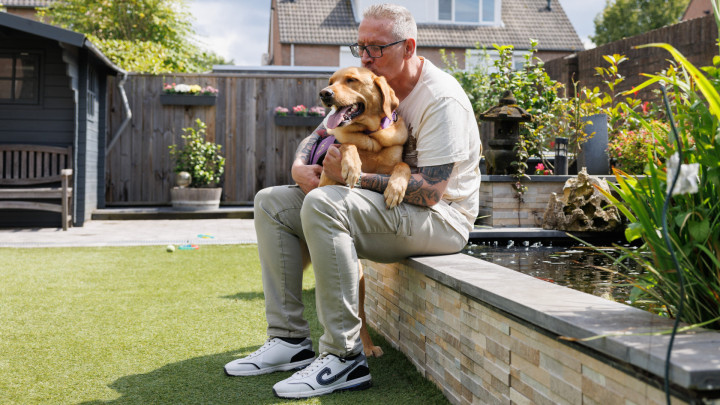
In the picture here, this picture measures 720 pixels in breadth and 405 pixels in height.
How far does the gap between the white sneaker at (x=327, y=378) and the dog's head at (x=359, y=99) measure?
83 centimetres

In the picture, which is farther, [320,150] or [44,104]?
[44,104]

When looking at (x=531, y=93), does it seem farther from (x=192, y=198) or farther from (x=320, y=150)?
(x=192, y=198)

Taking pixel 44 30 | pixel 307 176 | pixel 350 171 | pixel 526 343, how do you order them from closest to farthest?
1. pixel 526 343
2. pixel 350 171
3. pixel 307 176
4. pixel 44 30

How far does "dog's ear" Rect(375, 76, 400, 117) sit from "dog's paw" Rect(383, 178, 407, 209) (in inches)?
11.1

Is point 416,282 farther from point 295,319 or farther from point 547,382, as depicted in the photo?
point 547,382

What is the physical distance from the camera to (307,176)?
252 cm

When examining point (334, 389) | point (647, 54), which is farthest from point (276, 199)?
point (647, 54)

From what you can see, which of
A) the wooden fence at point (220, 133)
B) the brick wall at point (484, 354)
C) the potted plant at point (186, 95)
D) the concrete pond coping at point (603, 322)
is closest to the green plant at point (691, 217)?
the concrete pond coping at point (603, 322)

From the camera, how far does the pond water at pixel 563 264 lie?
266 centimetres

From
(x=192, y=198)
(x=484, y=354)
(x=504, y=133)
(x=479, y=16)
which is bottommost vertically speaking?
(x=484, y=354)

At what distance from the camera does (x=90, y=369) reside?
8.09 ft

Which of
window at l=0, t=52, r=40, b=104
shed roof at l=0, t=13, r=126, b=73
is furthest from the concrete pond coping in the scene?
window at l=0, t=52, r=40, b=104

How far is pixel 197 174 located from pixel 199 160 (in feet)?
0.72

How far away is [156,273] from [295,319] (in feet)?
8.67
